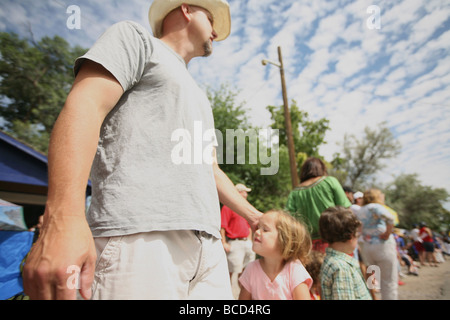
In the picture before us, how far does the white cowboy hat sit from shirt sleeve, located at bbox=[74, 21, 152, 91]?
511mm

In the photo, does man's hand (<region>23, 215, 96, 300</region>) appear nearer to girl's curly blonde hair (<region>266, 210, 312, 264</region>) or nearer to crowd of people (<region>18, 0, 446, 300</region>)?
crowd of people (<region>18, 0, 446, 300</region>)

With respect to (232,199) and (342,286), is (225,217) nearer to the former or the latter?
(342,286)

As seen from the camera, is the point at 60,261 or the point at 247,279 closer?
the point at 60,261

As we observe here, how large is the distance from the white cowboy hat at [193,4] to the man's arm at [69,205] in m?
0.81

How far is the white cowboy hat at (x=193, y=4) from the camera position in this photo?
A: 1.35 metres

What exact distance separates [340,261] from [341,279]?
151 millimetres

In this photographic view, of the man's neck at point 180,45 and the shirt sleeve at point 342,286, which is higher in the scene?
the man's neck at point 180,45

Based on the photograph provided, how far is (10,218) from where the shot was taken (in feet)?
9.57

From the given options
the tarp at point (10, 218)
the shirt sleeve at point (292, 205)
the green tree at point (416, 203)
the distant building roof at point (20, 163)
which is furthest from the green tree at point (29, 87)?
the green tree at point (416, 203)

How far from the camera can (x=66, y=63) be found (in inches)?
766

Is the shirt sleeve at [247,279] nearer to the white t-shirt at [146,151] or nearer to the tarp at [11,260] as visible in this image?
the white t-shirt at [146,151]

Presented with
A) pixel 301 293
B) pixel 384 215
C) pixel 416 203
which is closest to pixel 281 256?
pixel 301 293

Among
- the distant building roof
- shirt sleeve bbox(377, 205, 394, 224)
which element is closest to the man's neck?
shirt sleeve bbox(377, 205, 394, 224)

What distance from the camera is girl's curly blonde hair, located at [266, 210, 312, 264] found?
194cm
